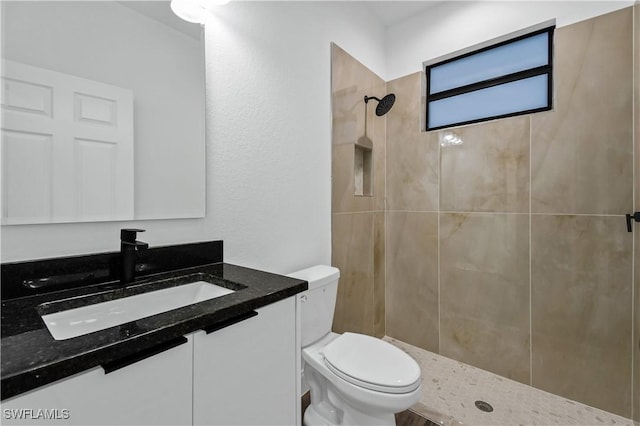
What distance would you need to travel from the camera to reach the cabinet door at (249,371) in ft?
2.48

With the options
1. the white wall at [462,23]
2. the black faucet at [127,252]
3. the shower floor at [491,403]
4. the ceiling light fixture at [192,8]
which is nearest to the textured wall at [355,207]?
the white wall at [462,23]

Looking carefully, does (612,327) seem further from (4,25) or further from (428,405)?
(4,25)

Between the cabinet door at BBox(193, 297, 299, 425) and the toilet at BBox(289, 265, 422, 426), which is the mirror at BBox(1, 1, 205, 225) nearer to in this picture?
the cabinet door at BBox(193, 297, 299, 425)

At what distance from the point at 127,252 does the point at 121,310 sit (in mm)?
201

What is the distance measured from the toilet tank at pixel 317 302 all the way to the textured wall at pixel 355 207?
1.14 ft

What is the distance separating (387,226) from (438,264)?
0.51 meters

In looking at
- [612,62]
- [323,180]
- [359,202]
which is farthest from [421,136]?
[612,62]

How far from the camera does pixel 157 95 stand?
1.15m

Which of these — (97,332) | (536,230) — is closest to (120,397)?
(97,332)

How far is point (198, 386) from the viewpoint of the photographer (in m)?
0.74

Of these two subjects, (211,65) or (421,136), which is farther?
(421,136)

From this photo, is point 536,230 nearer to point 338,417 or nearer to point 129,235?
point 338,417

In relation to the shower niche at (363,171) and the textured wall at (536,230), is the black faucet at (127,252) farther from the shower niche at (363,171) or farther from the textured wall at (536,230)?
the textured wall at (536,230)

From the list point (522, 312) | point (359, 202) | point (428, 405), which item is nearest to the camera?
point (428, 405)
